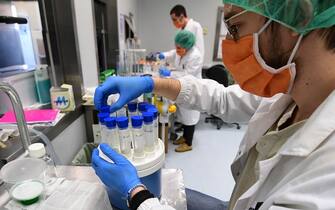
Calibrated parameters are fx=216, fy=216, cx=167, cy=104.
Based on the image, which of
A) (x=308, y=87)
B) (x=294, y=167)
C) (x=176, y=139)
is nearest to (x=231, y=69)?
(x=308, y=87)

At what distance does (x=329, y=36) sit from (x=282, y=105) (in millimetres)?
332

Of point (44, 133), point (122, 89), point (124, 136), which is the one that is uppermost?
point (122, 89)

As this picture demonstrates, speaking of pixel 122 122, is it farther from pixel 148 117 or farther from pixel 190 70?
pixel 190 70

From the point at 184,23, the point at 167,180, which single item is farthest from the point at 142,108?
the point at 184,23

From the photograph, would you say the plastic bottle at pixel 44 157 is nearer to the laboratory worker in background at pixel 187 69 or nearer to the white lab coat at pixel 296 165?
the white lab coat at pixel 296 165

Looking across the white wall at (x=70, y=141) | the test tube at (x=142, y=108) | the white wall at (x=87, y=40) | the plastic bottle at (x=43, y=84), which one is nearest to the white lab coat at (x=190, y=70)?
the white wall at (x=87, y=40)

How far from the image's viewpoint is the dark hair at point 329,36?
0.53m

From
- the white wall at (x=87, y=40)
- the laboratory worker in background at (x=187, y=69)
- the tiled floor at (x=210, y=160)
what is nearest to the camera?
the white wall at (x=87, y=40)

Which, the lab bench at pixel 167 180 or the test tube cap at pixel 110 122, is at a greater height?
the test tube cap at pixel 110 122

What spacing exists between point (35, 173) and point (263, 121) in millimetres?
835

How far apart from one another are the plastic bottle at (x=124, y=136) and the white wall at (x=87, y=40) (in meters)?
0.89

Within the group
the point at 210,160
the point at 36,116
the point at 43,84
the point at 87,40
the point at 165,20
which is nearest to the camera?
the point at 36,116

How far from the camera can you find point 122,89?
0.90 meters

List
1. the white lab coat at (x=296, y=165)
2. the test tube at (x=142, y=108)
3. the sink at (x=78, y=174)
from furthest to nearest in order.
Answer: the sink at (x=78, y=174)
the test tube at (x=142, y=108)
the white lab coat at (x=296, y=165)
